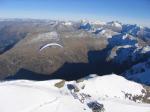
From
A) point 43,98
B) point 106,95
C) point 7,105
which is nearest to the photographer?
point 7,105

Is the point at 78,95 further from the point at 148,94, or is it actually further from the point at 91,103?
the point at 148,94

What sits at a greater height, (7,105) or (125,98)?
(7,105)

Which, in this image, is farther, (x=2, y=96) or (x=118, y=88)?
(x=118, y=88)

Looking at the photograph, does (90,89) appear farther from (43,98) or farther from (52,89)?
(43,98)

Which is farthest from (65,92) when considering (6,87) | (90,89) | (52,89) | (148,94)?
(148,94)

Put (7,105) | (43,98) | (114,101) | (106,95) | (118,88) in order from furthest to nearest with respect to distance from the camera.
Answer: (118,88)
(106,95)
(114,101)
(43,98)
(7,105)

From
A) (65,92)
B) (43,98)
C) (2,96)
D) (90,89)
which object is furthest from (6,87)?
(90,89)
